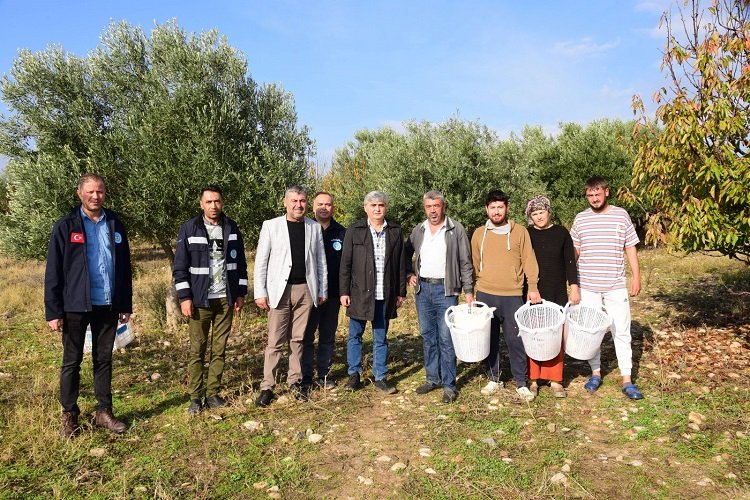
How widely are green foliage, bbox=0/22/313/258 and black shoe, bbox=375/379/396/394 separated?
15.7 feet

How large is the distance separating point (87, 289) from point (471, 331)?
3.97 m

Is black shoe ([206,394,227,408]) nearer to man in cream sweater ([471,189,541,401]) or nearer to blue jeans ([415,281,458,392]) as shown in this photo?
blue jeans ([415,281,458,392])

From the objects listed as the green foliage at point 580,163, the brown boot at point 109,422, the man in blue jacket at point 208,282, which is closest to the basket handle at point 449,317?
the man in blue jacket at point 208,282

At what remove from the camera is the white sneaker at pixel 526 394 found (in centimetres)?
568

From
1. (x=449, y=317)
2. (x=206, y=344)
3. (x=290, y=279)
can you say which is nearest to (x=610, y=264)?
(x=449, y=317)

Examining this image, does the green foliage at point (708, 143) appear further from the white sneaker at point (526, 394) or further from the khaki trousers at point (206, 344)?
the khaki trousers at point (206, 344)

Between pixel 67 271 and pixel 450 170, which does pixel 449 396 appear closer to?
pixel 67 271

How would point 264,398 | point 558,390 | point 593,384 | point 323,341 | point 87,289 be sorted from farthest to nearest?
point 323,341, point 593,384, point 558,390, point 264,398, point 87,289

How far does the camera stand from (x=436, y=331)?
241 inches

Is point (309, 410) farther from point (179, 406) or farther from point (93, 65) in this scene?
point (93, 65)

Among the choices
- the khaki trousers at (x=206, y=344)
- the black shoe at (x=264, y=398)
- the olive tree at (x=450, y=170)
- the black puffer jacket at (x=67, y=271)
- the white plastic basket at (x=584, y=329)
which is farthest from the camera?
the olive tree at (x=450, y=170)

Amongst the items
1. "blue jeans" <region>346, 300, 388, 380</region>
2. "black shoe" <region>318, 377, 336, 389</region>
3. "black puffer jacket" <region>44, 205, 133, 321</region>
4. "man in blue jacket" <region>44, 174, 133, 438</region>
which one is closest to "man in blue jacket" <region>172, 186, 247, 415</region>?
"man in blue jacket" <region>44, 174, 133, 438</region>

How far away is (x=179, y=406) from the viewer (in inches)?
226

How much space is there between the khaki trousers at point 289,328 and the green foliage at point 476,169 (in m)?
10.4
